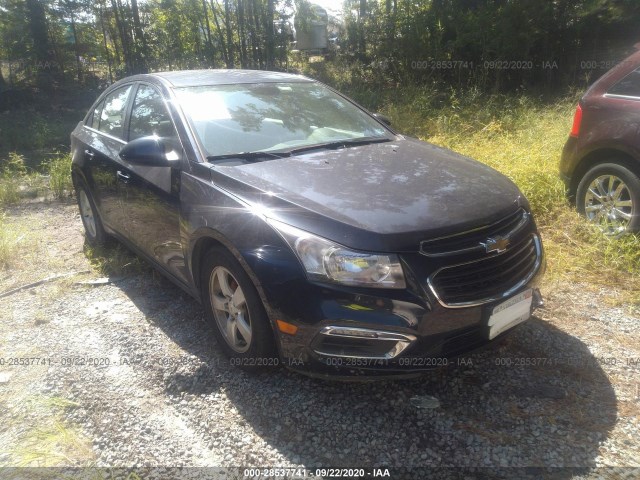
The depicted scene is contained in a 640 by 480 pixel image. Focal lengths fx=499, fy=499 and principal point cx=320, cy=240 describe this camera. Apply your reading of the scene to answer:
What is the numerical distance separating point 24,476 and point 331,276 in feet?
5.22

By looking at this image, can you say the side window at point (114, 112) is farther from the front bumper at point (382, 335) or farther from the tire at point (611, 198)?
the tire at point (611, 198)

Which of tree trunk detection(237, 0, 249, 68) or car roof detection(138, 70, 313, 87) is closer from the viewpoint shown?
car roof detection(138, 70, 313, 87)

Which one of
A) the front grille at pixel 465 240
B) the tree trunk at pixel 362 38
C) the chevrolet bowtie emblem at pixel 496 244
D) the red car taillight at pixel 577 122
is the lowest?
the chevrolet bowtie emblem at pixel 496 244

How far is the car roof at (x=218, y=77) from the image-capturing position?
11.5 ft

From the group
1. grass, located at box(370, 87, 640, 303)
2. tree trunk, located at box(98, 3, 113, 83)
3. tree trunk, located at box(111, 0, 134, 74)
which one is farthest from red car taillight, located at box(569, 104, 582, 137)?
tree trunk, located at box(98, 3, 113, 83)

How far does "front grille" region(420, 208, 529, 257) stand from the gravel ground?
545 millimetres

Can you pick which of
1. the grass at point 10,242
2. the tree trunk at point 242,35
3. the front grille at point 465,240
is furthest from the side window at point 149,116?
the tree trunk at point 242,35

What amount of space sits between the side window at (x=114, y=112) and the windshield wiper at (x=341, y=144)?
5.39 feet

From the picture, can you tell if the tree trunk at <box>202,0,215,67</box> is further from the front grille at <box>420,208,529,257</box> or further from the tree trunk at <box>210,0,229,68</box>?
the front grille at <box>420,208,529,257</box>

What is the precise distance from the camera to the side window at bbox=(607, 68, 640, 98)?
391 centimetres

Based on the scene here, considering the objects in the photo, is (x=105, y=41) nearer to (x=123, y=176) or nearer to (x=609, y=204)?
(x=123, y=176)

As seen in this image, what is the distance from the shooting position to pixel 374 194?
8.15 ft

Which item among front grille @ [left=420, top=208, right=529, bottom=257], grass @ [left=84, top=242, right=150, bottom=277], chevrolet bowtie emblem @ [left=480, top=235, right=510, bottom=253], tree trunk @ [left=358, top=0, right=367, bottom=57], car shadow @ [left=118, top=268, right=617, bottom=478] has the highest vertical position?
tree trunk @ [left=358, top=0, right=367, bottom=57]

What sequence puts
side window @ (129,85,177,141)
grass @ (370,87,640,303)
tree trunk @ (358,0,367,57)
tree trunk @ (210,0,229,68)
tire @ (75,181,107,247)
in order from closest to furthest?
side window @ (129,85,177,141) < grass @ (370,87,640,303) < tire @ (75,181,107,247) < tree trunk @ (358,0,367,57) < tree trunk @ (210,0,229,68)
